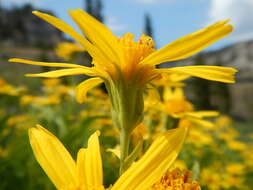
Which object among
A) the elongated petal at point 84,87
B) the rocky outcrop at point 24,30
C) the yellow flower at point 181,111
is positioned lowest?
the yellow flower at point 181,111

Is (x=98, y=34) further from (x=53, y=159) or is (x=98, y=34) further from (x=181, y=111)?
(x=181, y=111)

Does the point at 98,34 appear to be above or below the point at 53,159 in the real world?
above

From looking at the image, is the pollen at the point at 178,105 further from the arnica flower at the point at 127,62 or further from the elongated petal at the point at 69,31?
the elongated petal at the point at 69,31

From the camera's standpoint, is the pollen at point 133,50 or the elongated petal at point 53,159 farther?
the pollen at point 133,50

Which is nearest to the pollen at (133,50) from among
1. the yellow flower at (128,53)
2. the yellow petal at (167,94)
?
the yellow flower at (128,53)

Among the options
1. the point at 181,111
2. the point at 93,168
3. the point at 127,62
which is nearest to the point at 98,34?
the point at 127,62

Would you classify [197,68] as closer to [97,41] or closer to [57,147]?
[97,41]
